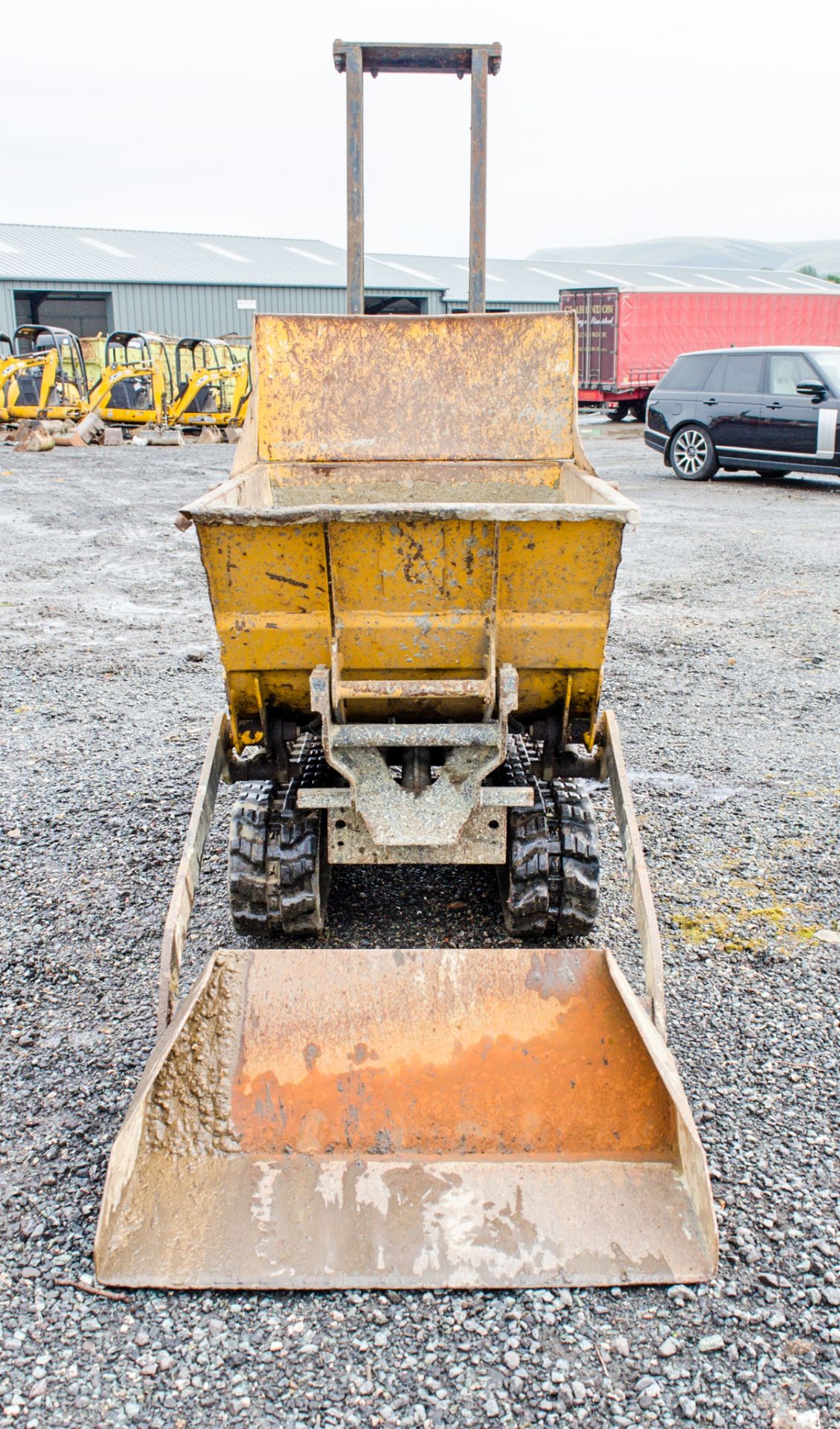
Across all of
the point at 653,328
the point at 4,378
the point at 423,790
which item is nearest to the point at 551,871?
the point at 423,790

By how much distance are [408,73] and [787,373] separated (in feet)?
31.4

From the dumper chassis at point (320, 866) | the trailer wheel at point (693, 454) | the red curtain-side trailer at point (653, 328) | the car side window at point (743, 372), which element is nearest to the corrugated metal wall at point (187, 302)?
the red curtain-side trailer at point (653, 328)

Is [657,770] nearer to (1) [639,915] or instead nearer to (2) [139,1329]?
(1) [639,915]

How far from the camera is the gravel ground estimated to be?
2.13 metres

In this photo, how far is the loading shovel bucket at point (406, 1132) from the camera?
2375mm

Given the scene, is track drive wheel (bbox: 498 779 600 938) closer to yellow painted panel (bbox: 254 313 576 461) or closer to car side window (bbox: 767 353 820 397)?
yellow painted panel (bbox: 254 313 576 461)

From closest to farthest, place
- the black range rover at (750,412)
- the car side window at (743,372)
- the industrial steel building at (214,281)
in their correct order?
1. the black range rover at (750,412)
2. the car side window at (743,372)
3. the industrial steel building at (214,281)

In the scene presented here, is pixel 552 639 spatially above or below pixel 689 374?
below

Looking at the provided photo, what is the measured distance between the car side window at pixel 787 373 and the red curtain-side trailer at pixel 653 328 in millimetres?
9822

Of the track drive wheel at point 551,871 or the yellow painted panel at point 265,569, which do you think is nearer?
the yellow painted panel at point 265,569

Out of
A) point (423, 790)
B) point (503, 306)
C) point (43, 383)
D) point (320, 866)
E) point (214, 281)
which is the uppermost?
point (214, 281)

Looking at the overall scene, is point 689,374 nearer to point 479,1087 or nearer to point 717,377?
point 717,377

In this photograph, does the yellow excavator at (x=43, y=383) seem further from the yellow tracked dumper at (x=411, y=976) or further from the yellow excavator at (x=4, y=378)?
the yellow tracked dumper at (x=411, y=976)

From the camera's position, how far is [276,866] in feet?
11.5
